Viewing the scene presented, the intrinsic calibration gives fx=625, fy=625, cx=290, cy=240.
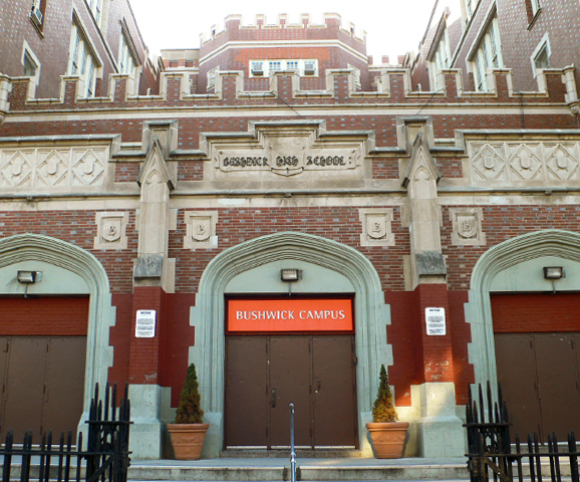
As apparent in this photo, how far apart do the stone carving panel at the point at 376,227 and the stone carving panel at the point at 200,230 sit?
3305 mm

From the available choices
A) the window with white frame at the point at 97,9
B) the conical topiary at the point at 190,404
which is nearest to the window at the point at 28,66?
the window with white frame at the point at 97,9

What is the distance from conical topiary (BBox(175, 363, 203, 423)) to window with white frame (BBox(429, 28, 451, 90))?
16725 mm

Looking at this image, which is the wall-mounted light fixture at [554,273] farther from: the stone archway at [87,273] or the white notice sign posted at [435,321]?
the stone archway at [87,273]

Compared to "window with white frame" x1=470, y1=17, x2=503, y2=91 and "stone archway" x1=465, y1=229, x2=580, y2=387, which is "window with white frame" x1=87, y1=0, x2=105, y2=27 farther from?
"stone archway" x1=465, y1=229, x2=580, y2=387

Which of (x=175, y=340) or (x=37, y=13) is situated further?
(x=37, y=13)

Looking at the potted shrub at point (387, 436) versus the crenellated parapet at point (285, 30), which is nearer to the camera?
the potted shrub at point (387, 436)

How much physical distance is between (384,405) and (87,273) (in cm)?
701

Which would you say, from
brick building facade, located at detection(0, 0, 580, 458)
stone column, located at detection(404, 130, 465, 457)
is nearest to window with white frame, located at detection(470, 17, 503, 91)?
brick building facade, located at detection(0, 0, 580, 458)

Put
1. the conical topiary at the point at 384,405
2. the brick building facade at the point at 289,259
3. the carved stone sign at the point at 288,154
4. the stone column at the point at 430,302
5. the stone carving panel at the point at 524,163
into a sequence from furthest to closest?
the carved stone sign at the point at 288,154, the stone carving panel at the point at 524,163, the brick building facade at the point at 289,259, the conical topiary at the point at 384,405, the stone column at the point at 430,302

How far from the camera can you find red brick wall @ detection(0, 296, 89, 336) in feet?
45.6

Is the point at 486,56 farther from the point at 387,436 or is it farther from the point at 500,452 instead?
the point at 500,452

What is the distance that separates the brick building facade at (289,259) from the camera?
13188mm

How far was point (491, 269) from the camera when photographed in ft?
45.1

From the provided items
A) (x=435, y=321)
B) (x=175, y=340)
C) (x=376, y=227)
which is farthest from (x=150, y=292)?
(x=435, y=321)
